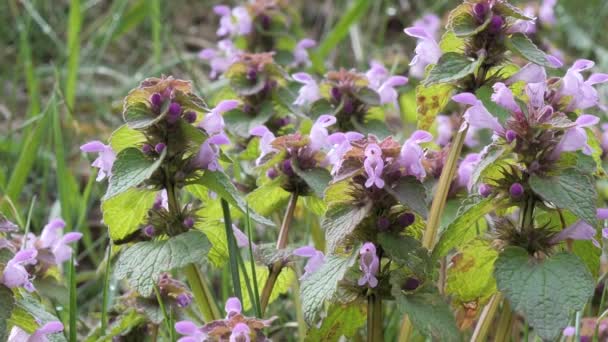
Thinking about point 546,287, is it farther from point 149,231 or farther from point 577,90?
point 149,231

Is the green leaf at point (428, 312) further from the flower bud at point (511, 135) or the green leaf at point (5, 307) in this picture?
the green leaf at point (5, 307)

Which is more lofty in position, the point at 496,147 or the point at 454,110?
the point at 496,147

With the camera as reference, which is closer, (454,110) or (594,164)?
(594,164)

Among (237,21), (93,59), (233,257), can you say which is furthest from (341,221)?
(93,59)

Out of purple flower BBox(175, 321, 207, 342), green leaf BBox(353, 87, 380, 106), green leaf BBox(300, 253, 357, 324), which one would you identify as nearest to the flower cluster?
purple flower BBox(175, 321, 207, 342)

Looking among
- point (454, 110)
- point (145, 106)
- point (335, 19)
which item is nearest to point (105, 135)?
point (454, 110)

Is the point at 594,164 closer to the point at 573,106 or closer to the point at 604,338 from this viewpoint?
the point at 573,106

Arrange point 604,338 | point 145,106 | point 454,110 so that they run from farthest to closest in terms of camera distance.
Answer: point 454,110
point 604,338
point 145,106

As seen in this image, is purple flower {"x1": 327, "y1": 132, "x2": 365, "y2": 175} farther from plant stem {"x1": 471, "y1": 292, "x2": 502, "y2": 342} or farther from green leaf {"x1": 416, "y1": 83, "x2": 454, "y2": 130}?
plant stem {"x1": 471, "y1": 292, "x2": 502, "y2": 342}
